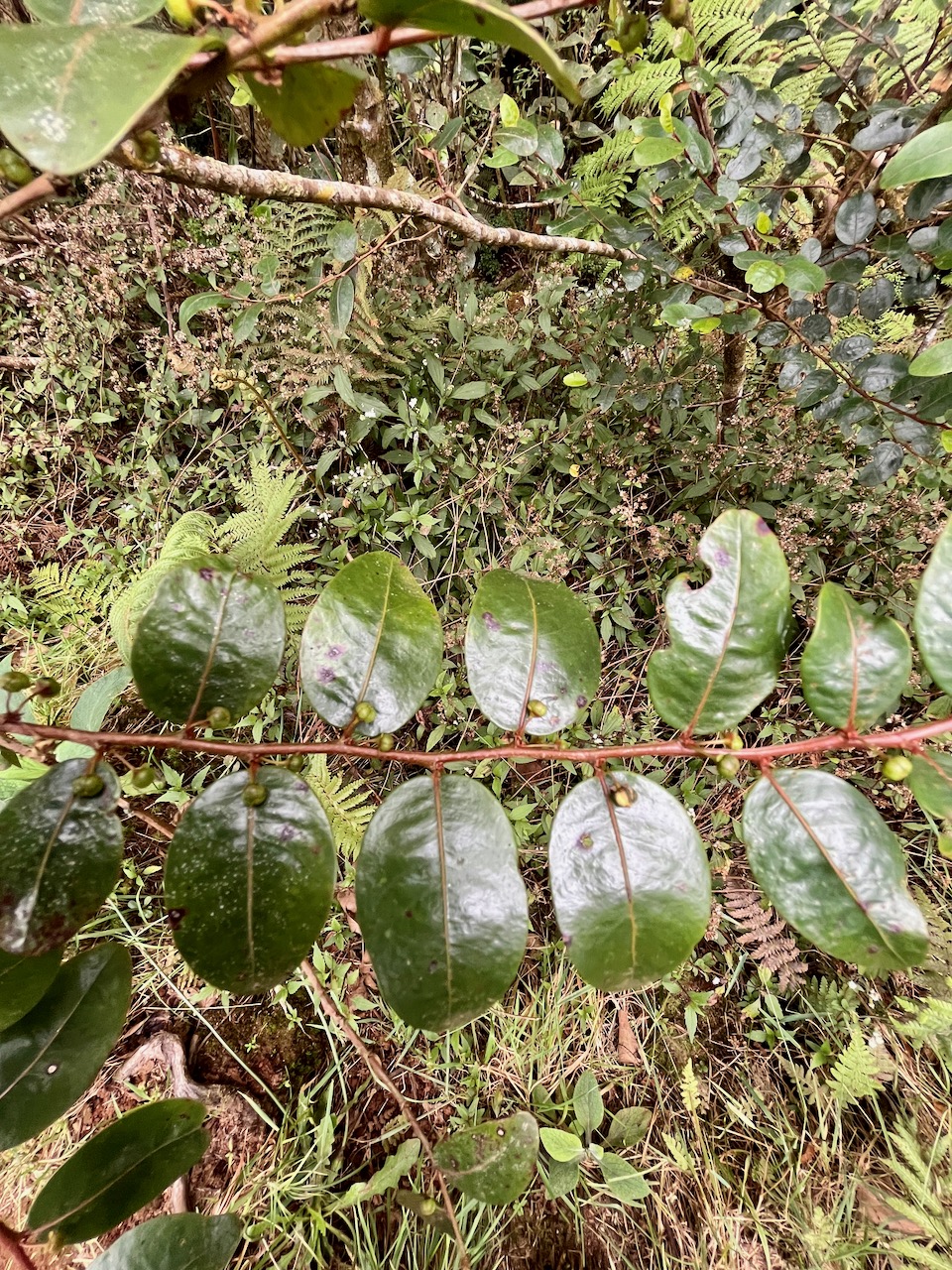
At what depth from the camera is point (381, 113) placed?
1.53 metres

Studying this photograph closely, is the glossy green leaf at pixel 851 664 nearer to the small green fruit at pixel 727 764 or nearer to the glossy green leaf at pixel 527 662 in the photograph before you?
the small green fruit at pixel 727 764

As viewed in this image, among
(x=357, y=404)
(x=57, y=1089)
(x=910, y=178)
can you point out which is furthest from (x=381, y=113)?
(x=57, y=1089)

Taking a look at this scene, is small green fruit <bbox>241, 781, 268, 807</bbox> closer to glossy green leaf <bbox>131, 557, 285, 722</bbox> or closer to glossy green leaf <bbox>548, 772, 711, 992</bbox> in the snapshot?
glossy green leaf <bbox>131, 557, 285, 722</bbox>

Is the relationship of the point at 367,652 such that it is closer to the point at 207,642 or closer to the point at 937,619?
the point at 207,642

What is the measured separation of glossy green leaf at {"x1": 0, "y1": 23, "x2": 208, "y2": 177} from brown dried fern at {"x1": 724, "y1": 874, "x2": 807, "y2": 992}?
181 cm

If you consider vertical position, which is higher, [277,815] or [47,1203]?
A: [277,815]

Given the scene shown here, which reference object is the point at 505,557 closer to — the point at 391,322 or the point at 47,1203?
the point at 391,322

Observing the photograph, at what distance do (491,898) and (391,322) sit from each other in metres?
1.68

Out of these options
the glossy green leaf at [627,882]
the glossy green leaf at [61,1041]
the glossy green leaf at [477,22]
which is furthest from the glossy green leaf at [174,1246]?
the glossy green leaf at [477,22]

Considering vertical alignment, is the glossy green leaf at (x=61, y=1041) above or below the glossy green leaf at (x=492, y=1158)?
above

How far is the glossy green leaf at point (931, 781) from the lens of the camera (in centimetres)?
51

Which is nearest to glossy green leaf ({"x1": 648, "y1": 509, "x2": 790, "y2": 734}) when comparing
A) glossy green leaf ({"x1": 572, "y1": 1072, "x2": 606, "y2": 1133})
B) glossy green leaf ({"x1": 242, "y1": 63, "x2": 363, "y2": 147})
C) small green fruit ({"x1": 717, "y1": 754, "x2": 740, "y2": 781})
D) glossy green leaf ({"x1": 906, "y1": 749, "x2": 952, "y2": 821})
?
small green fruit ({"x1": 717, "y1": 754, "x2": 740, "y2": 781})

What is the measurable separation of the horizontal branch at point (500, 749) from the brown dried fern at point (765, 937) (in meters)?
1.24

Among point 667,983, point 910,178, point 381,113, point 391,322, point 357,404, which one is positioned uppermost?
point 381,113
